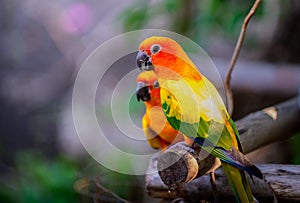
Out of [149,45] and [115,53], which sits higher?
[115,53]

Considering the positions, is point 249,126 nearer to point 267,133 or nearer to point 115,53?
point 267,133

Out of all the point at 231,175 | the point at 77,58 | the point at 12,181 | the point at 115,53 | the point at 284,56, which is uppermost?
the point at 77,58

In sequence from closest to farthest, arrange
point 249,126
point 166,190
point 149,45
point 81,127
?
point 149,45 → point 166,190 → point 249,126 → point 81,127

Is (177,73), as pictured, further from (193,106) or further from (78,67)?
(78,67)

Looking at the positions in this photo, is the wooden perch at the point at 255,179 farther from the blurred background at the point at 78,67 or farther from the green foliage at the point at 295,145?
the green foliage at the point at 295,145

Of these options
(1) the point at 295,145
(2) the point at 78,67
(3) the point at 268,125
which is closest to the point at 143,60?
(3) the point at 268,125

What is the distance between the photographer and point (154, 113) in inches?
31.0

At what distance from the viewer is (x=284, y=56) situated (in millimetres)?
1881

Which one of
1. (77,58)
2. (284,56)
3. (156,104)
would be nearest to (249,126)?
(156,104)

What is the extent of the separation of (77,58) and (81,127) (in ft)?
3.05

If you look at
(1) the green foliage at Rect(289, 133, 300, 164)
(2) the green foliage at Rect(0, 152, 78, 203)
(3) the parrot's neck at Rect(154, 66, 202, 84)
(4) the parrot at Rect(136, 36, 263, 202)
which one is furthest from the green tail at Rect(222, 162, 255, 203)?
(2) the green foliage at Rect(0, 152, 78, 203)

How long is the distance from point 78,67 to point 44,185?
4.21 ft

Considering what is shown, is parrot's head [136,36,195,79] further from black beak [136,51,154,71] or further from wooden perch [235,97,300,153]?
wooden perch [235,97,300,153]

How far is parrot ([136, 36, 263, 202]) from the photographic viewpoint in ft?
1.99
